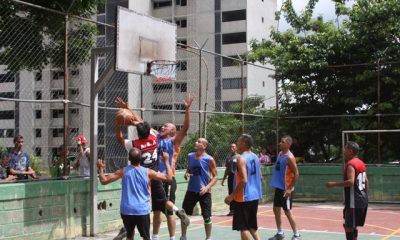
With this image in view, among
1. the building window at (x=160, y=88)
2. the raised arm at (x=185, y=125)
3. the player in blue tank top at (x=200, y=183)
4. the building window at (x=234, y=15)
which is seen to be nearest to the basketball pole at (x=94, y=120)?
the player in blue tank top at (x=200, y=183)

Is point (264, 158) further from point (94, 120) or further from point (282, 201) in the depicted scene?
point (94, 120)

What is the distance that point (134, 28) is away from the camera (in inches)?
427

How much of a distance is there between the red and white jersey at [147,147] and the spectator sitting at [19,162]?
3.97 m

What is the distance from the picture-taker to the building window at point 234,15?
54.8m

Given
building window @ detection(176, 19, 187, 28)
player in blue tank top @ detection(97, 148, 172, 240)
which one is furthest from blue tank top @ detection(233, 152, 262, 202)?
building window @ detection(176, 19, 187, 28)

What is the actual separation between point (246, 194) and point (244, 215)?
0.32 meters

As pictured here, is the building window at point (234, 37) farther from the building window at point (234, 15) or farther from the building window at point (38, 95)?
the building window at point (38, 95)

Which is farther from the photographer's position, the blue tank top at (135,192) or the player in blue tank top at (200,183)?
the player in blue tank top at (200,183)

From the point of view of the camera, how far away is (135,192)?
7.30 metres

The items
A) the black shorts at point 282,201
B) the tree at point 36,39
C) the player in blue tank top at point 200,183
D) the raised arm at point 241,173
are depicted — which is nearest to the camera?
the raised arm at point 241,173

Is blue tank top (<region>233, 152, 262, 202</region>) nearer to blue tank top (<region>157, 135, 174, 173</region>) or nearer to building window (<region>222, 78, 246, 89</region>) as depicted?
blue tank top (<region>157, 135, 174, 173</region>)

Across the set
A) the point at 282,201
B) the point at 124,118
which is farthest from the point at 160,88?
the point at 124,118

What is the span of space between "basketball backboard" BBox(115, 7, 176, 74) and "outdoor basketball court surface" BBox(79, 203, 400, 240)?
350 centimetres

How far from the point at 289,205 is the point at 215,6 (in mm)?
47922
